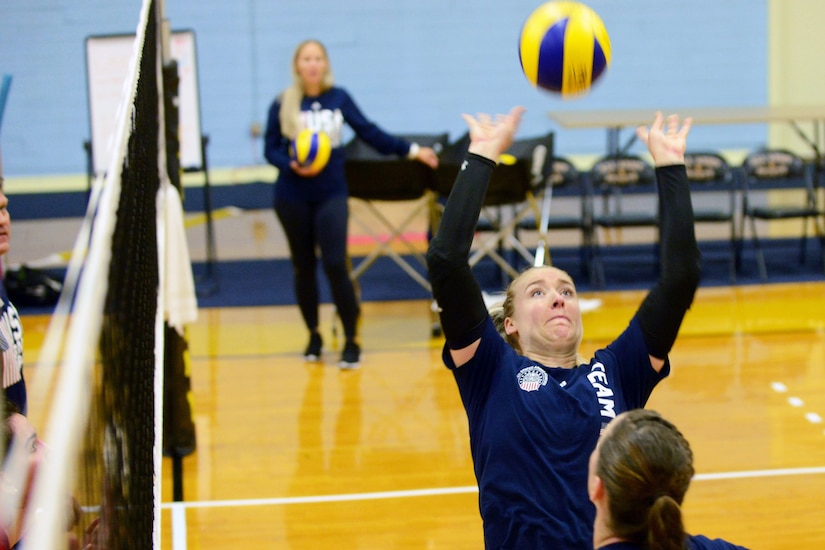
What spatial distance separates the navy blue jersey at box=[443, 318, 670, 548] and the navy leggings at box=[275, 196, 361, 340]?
3.88 metres

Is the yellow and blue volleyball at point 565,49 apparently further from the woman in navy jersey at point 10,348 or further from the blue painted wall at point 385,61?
the blue painted wall at point 385,61

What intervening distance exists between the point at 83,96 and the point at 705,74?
7.93 m

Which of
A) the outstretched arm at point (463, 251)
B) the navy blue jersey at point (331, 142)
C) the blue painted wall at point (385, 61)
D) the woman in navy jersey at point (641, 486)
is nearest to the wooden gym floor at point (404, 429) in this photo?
the navy blue jersey at point (331, 142)

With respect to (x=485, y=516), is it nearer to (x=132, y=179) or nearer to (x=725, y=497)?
(x=132, y=179)

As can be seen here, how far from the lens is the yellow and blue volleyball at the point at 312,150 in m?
6.64

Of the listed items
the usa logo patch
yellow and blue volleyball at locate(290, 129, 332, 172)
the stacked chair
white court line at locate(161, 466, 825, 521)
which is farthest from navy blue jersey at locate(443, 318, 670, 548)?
the stacked chair

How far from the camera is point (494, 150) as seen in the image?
116 inches

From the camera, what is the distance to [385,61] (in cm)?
1363

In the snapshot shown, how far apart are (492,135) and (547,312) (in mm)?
521

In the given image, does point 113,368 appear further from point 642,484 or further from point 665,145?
point 665,145

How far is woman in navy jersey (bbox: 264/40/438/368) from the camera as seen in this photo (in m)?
6.82

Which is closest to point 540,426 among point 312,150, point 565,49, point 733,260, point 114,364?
point 114,364

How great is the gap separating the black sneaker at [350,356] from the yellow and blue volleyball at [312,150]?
122cm

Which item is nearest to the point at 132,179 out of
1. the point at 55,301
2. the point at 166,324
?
the point at 166,324
